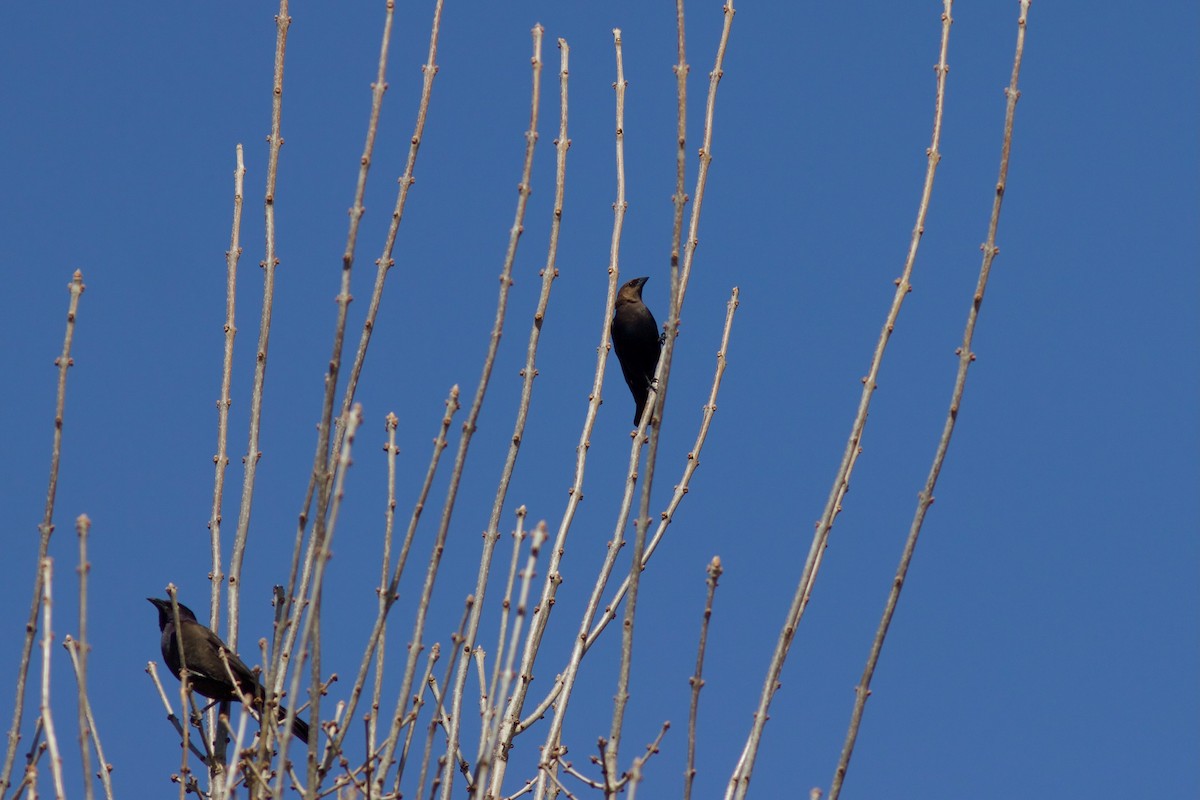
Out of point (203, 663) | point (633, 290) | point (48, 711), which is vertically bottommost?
point (48, 711)

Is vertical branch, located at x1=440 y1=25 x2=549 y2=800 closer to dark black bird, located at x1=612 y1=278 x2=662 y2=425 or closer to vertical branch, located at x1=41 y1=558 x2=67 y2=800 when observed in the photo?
vertical branch, located at x1=41 y1=558 x2=67 y2=800

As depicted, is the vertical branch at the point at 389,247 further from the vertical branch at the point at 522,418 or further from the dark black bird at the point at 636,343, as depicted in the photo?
the dark black bird at the point at 636,343

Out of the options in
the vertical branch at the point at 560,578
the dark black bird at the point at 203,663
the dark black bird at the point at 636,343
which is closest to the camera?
the vertical branch at the point at 560,578

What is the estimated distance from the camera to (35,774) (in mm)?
3320

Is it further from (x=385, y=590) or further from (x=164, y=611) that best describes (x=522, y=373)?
(x=164, y=611)

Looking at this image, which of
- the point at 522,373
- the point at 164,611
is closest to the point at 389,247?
the point at 522,373

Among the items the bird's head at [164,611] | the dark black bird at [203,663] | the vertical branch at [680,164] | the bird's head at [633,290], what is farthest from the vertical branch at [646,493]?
the bird's head at [633,290]

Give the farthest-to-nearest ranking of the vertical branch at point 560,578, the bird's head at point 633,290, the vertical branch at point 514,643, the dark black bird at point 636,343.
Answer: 1. the bird's head at point 633,290
2. the dark black bird at point 636,343
3. the vertical branch at point 560,578
4. the vertical branch at point 514,643

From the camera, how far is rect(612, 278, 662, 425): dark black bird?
27.9 ft

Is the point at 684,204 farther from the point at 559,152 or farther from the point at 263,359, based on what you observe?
the point at 263,359

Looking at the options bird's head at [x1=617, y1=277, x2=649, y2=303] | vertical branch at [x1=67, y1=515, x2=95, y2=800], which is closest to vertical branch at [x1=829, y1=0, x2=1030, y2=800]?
vertical branch at [x1=67, y1=515, x2=95, y2=800]

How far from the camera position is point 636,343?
850 cm

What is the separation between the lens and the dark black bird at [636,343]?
8.52 m

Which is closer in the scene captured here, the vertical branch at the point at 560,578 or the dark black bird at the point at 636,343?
the vertical branch at the point at 560,578
